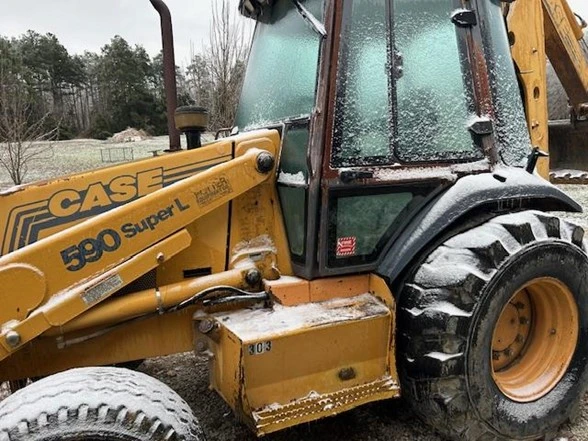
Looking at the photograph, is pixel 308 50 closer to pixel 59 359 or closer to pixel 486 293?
pixel 486 293

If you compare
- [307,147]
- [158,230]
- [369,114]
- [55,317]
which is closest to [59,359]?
[55,317]

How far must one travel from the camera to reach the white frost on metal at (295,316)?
2.40 m

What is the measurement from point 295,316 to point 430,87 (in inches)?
53.5

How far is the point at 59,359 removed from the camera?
2.55 m

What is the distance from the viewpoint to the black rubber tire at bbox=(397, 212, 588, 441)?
2.52m

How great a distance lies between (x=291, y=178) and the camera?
2.71m

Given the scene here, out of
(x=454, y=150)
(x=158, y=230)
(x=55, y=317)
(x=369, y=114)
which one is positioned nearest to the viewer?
(x=55, y=317)

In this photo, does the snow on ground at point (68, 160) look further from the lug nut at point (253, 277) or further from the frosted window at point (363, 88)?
the frosted window at point (363, 88)

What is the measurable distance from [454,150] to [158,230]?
62.2 inches

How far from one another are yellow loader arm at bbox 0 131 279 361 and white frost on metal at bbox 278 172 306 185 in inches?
3.9

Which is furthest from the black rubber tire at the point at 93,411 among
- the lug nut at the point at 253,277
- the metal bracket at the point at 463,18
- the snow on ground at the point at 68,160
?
the snow on ground at the point at 68,160

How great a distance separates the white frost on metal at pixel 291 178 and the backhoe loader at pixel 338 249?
2 centimetres

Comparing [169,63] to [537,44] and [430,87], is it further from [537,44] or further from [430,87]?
[537,44]

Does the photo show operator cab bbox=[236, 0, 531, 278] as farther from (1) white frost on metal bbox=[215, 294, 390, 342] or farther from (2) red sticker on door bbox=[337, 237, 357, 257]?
(1) white frost on metal bbox=[215, 294, 390, 342]
